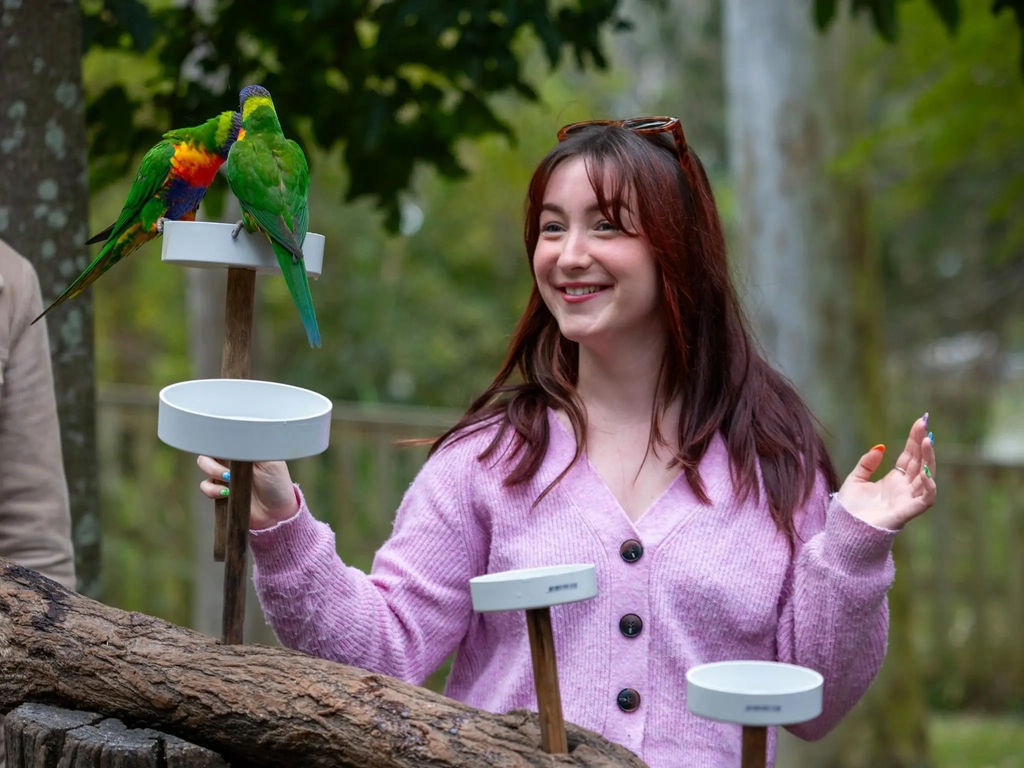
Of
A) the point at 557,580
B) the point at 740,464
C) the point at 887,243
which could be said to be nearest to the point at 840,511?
the point at 740,464

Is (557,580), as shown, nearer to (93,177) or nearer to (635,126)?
(635,126)

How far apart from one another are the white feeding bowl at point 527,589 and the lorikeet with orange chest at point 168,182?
732mm

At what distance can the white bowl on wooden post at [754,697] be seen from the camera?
1.16m

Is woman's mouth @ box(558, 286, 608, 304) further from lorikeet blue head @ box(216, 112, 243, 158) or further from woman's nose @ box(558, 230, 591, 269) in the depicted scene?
lorikeet blue head @ box(216, 112, 243, 158)

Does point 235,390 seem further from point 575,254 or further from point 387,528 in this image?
point 387,528

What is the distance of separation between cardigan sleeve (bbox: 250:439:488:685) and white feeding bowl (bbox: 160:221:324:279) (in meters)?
0.38

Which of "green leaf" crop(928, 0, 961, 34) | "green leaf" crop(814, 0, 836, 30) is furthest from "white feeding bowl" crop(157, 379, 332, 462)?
"green leaf" crop(928, 0, 961, 34)

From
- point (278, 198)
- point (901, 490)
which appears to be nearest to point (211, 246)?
point (278, 198)

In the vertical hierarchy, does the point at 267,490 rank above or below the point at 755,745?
above

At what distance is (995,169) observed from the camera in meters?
7.85

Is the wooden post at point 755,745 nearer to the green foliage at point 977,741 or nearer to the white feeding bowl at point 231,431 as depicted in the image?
the white feeding bowl at point 231,431

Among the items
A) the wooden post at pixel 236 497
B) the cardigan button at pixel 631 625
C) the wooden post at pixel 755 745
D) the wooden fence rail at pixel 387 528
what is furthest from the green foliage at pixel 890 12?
the wooden fence rail at pixel 387 528

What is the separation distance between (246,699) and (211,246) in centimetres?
59

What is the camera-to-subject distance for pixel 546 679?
135 cm
